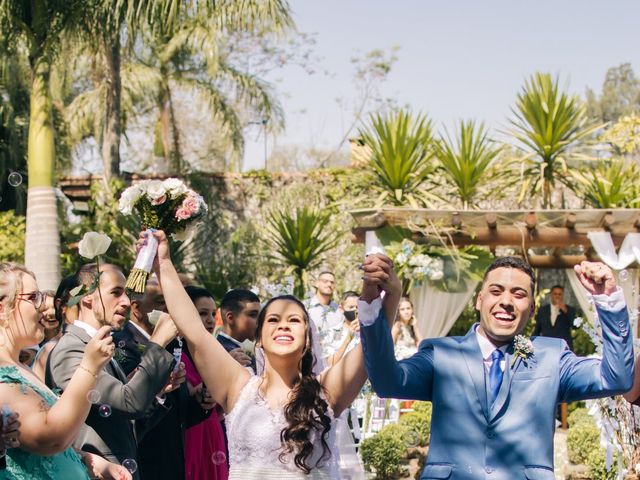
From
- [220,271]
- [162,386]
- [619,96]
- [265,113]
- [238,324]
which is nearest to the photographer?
[162,386]

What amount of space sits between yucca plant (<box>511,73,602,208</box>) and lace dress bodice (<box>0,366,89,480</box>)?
11.9 m

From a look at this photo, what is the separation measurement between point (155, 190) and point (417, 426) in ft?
24.4

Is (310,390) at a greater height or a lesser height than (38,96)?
lesser

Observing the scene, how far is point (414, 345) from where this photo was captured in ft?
40.3

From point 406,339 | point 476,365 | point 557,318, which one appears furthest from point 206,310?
point 557,318

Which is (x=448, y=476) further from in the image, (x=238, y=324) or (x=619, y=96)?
(x=619, y=96)

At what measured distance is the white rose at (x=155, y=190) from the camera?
4246 mm

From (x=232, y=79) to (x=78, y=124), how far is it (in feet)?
12.2

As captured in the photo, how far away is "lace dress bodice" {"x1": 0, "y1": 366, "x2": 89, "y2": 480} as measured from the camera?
3.47 m

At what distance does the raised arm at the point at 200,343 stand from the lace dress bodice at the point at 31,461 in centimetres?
61

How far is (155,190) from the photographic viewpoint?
4.27m

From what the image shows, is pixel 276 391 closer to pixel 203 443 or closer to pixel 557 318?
pixel 203 443

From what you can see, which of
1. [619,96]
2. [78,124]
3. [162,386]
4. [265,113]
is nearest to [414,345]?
[162,386]

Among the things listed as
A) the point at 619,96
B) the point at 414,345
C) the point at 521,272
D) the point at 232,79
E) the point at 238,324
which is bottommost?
the point at 414,345
